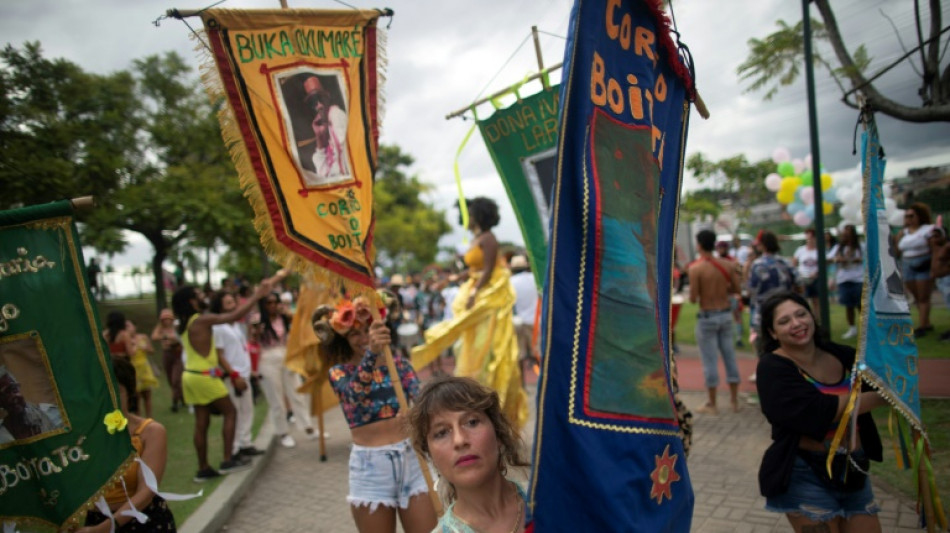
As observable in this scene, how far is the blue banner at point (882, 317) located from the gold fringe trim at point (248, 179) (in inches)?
101

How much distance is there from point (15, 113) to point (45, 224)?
4.23 metres

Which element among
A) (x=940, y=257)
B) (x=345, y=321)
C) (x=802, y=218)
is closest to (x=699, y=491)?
(x=345, y=321)

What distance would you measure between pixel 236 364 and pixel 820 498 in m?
6.23

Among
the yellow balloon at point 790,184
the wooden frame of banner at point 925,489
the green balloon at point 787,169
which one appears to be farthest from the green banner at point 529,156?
the green balloon at point 787,169

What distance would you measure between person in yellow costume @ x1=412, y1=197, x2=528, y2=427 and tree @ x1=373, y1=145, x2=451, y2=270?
36.7 m

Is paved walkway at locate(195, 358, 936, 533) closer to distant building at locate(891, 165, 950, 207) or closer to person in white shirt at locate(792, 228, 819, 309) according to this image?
person in white shirt at locate(792, 228, 819, 309)

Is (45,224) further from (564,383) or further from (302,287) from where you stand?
(302,287)

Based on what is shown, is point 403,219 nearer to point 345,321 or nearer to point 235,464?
point 235,464

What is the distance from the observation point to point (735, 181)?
28000 millimetres

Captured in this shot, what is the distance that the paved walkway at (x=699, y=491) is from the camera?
443 centimetres

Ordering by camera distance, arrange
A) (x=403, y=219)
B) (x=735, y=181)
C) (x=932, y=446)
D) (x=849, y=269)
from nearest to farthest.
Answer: (x=932, y=446)
(x=849, y=269)
(x=735, y=181)
(x=403, y=219)

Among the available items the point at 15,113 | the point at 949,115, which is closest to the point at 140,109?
the point at 15,113

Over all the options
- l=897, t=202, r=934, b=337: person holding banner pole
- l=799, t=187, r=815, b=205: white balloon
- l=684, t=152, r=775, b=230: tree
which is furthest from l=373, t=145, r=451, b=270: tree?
l=897, t=202, r=934, b=337: person holding banner pole

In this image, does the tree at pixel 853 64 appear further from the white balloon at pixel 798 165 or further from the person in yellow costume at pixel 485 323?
the white balloon at pixel 798 165
